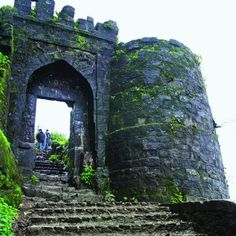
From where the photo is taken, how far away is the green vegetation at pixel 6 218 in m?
3.67

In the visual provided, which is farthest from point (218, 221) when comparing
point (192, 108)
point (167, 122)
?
point (192, 108)

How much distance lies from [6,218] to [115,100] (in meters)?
5.98

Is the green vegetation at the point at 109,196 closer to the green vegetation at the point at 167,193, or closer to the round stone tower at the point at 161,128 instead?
the round stone tower at the point at 161,128

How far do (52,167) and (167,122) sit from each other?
4.02 meters

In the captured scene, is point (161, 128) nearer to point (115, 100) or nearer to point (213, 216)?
point (115, 100)

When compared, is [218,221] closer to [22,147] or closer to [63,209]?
[63,209]

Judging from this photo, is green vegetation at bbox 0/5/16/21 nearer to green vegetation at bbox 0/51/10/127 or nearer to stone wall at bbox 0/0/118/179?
stone wall at bbox 0/0/118/179

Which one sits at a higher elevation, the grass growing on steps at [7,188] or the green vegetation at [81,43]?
the green vegetation at [81,43]

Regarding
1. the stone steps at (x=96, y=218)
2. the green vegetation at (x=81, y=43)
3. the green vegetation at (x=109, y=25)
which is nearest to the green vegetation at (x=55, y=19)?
the green vegetation at (x=81, y=43)

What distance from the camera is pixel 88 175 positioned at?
8680mm

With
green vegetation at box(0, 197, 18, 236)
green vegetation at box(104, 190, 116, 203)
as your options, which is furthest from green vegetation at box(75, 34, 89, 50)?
green vegetation at box(0, 197, 18, 236)

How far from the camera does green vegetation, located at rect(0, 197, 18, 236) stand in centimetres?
367

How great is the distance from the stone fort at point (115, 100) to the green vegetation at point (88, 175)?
18cm

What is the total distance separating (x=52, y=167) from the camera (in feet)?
33.3
